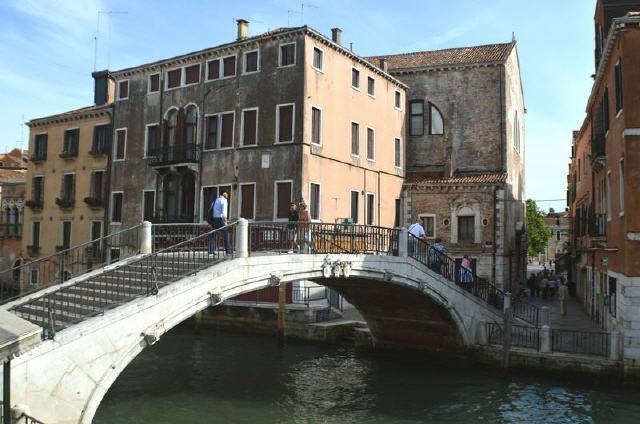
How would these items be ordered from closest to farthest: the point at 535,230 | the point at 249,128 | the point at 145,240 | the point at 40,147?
the point at 145,240 < the point at 249,128 < the point at 40,147 < the point at 535,230

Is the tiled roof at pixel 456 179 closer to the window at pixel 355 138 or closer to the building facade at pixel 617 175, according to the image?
the window at pixel 355 138

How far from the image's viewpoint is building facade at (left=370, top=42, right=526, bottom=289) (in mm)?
25594

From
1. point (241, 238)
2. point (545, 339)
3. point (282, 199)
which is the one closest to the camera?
point (241, 238)

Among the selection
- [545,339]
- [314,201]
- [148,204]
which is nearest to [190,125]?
[148,204]

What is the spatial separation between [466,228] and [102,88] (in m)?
19.4

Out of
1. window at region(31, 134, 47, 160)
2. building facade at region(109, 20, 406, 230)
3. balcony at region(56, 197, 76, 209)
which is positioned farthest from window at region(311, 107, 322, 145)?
window at region(31, 134, 47, 160)

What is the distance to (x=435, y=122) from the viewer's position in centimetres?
2831

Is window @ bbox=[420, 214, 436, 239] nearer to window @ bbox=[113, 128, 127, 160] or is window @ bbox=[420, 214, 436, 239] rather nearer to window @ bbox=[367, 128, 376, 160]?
window @ bbox=[367, 128, 376, 160]

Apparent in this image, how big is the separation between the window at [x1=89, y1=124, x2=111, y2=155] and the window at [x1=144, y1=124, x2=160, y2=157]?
376cm

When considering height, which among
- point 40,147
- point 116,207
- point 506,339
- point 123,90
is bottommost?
point 506,339

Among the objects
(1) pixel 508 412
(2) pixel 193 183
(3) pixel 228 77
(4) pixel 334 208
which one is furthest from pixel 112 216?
(1) pixel 508 412

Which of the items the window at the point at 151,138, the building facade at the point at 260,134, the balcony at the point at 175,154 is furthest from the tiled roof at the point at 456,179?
the window at the point at 151,138

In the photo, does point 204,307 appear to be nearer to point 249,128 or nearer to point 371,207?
point 249,128

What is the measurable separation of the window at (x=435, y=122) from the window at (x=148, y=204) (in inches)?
499
